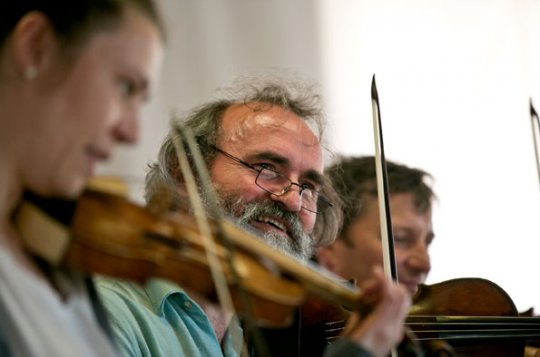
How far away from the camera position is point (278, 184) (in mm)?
1479

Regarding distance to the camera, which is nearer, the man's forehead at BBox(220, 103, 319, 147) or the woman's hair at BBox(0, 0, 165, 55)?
the woman's hair at BBox(0, 0, 165, 55)

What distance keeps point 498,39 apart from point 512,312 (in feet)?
4.81

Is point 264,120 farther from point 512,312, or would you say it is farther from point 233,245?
point 233,245

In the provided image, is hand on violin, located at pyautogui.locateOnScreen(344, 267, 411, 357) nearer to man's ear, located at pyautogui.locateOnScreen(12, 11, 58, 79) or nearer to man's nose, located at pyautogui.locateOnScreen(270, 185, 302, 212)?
man's ear, located at pyautogui.locateOnScreen(12, 11, 58, 79)

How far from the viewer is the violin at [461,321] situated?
1264mm

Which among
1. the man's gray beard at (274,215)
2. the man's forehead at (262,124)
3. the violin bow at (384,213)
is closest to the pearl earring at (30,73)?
the violin bow at (384,213)

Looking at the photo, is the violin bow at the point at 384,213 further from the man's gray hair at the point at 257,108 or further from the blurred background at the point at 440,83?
the blurred background at the point at 440,83

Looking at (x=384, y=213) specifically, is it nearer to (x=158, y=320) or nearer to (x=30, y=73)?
(x=158, y=320)

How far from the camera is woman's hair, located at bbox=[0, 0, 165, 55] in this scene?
0.69m

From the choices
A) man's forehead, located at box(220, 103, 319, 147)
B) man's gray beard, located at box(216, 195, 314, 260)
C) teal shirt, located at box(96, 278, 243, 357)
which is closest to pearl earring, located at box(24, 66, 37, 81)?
teal shirt, located at box(96, 278, 243, 357)

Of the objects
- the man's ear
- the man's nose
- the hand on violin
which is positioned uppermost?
the man's ear

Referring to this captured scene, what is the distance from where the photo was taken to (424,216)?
77.2 inches

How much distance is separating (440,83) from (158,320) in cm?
166

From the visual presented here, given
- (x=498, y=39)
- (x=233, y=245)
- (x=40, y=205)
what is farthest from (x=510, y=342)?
(x=498, y=39)
